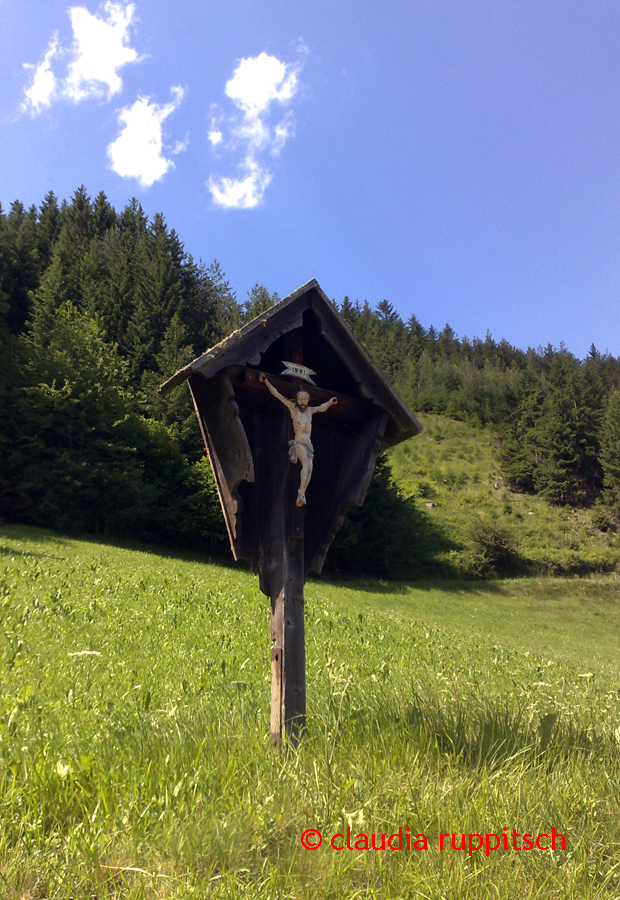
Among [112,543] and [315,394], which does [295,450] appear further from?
[112,543]

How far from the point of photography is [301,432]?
386 centimetres

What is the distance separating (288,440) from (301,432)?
6.2 inches

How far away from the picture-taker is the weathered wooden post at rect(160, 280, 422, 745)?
3641 millimetres

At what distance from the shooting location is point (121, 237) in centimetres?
5778

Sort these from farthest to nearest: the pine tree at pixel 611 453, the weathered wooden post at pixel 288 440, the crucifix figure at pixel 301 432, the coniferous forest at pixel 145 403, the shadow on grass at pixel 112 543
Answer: the pine tree at pixel 611 453
the coniferous forest at pixel 145 403
the shadow on grass at pixel 112 543
the crucifix figure at pixel 301 432
the weathered wooden post at pixel 288 440

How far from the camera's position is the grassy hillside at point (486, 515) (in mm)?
37625

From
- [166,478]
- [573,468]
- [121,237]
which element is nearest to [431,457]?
[573,468]

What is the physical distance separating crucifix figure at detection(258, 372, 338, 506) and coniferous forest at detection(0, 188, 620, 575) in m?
29.2

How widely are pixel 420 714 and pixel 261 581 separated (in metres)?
1.50

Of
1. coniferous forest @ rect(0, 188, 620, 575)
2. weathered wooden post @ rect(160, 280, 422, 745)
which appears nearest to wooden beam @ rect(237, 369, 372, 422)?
weathered wooden post @ rect(160, 280, 422, 745)

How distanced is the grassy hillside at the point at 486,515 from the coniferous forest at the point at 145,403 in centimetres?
223

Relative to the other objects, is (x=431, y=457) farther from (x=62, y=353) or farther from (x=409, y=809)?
(x=409, y=809)

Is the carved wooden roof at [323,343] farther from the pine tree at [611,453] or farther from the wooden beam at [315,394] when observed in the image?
the pine tree at [611,453]

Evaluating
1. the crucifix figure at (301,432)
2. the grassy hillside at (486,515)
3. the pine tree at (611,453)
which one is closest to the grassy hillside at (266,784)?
the crucifix figure at (301,432)
